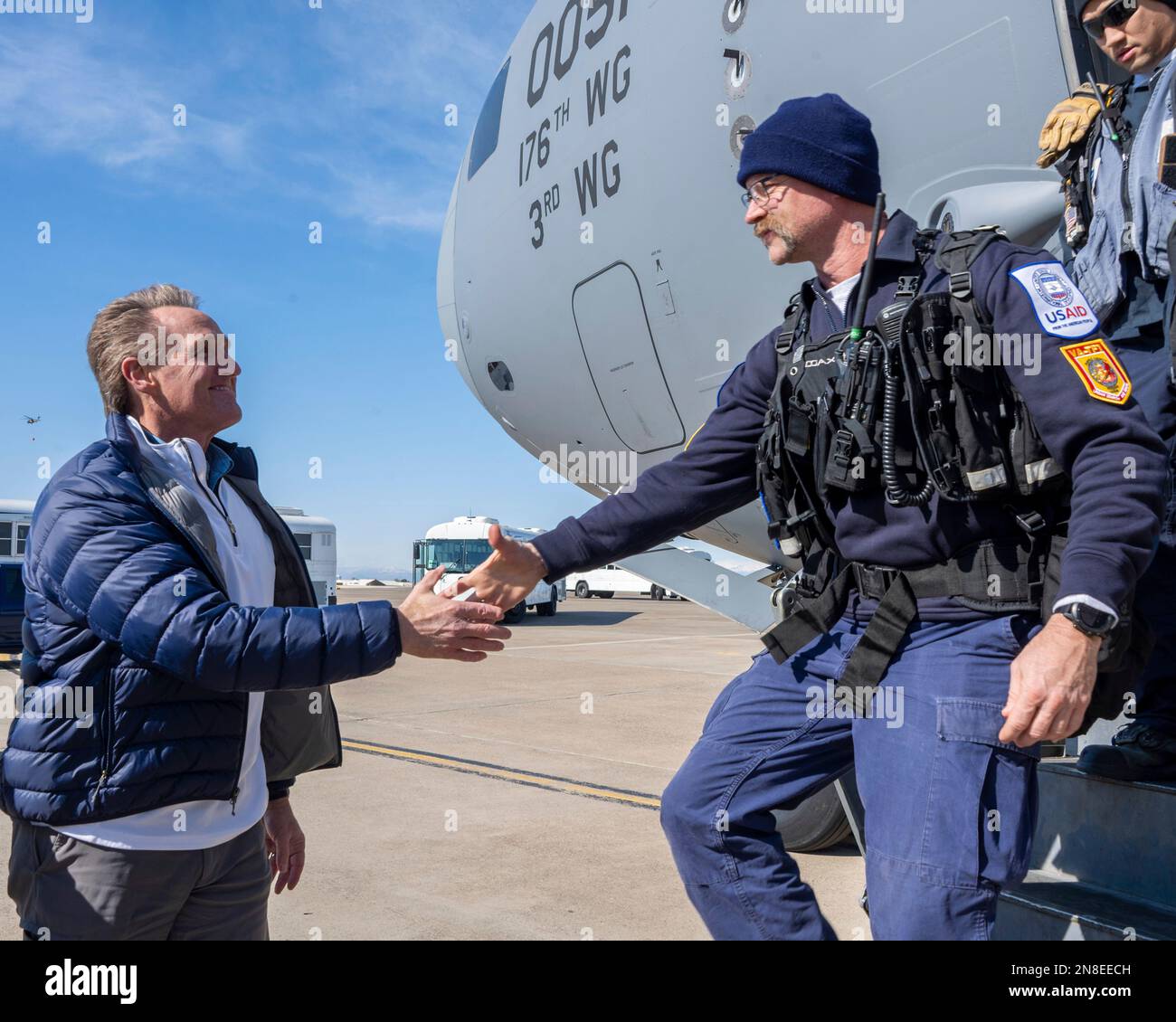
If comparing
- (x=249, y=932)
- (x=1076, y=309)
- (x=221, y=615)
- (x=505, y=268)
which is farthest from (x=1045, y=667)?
(x=505, y=268)

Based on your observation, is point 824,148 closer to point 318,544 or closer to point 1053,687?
point 1053,687

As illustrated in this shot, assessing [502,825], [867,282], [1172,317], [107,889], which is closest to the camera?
[107,889]

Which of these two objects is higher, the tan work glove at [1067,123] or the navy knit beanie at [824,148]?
the tan work glove at [1067,123]

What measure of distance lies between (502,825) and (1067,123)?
3770 mm

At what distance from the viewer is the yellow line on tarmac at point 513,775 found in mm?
5590

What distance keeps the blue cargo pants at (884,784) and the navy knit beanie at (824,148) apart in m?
0.91

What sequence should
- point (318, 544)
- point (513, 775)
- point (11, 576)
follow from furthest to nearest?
point (318, 544), point (11, 576), point (513, 775)

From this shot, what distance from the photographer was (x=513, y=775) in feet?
20.2

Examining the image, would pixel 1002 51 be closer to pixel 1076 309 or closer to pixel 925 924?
pixel 1076 309

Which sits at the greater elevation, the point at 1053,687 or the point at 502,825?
the point at 1053,687

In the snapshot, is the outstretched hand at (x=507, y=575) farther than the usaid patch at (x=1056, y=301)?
Yes

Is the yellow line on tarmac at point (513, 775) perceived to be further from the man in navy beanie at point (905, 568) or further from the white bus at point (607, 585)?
the white bus at point (607, 585)

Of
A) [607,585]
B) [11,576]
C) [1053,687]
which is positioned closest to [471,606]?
[1053,687]

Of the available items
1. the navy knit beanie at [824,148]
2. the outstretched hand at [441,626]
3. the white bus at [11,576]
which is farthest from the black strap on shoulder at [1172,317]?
the white bus at [11,576]
